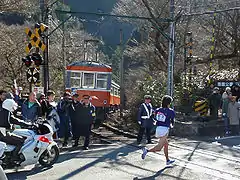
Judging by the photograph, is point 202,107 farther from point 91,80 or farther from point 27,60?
point 91,80

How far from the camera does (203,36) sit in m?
25.5

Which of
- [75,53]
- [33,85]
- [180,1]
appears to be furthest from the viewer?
[75,53]

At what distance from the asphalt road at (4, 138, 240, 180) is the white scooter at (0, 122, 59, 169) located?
22cm

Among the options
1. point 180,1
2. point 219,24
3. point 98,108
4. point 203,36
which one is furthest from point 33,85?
point 203,36

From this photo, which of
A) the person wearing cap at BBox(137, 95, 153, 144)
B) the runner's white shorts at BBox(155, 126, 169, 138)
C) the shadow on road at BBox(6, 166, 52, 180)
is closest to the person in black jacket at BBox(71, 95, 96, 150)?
the person wearing cap at BBox(137, 95, 153, 144)

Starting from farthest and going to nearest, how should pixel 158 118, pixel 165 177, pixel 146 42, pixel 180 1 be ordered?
Answer: pixel 146 42
pixel 180 1
pixel 158 118
pixel 165 177

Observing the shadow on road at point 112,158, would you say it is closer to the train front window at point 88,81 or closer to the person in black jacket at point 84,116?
the person in black jacket at point 84,116

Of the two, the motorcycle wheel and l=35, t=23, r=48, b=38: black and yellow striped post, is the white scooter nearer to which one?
the motorcycle wheel

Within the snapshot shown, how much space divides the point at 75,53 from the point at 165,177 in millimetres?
31810

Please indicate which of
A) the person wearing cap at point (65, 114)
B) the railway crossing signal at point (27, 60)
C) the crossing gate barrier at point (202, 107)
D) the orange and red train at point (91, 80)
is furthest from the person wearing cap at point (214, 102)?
the railway crossing signal at point (27, 60)

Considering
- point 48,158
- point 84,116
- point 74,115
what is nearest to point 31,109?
point 74,115

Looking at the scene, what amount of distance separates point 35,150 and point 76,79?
13286 mm

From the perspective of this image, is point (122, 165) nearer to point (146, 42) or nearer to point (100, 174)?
point (100, 174)

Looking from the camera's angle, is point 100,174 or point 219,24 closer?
point 100,174
